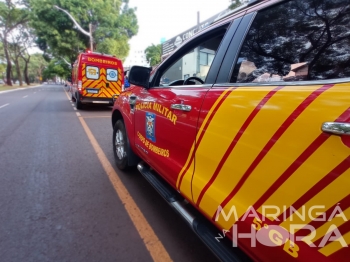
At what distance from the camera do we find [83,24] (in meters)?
23.4

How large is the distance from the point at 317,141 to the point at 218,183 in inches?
26.6

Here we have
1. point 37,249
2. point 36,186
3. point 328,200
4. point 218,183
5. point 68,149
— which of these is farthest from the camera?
point 68,149

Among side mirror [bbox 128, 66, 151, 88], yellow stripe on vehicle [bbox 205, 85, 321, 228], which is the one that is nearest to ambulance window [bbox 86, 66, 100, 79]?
side mirror [bbox 128, 66, 151, 88]

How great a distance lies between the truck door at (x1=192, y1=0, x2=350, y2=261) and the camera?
949mm

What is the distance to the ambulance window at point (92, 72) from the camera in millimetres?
10250

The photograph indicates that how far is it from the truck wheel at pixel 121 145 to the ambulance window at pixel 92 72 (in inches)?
295

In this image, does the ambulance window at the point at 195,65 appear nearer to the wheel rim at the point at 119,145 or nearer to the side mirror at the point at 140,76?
the side mirror at the point at 140,76

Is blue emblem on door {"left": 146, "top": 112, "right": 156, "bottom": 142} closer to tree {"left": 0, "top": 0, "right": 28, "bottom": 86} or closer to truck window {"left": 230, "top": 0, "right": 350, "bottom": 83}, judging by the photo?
truck window {"left": 230, "top": 0, "right": 350, "bottom": 83}

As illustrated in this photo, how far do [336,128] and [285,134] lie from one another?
0.72 ft

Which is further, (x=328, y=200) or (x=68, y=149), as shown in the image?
(x=68, y=149)

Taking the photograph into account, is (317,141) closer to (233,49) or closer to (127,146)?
(233,49)

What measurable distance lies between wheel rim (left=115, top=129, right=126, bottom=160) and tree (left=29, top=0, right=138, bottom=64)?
21.9 m

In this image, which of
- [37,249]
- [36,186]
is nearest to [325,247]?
[37,249]

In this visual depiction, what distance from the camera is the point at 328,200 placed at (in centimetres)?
94
